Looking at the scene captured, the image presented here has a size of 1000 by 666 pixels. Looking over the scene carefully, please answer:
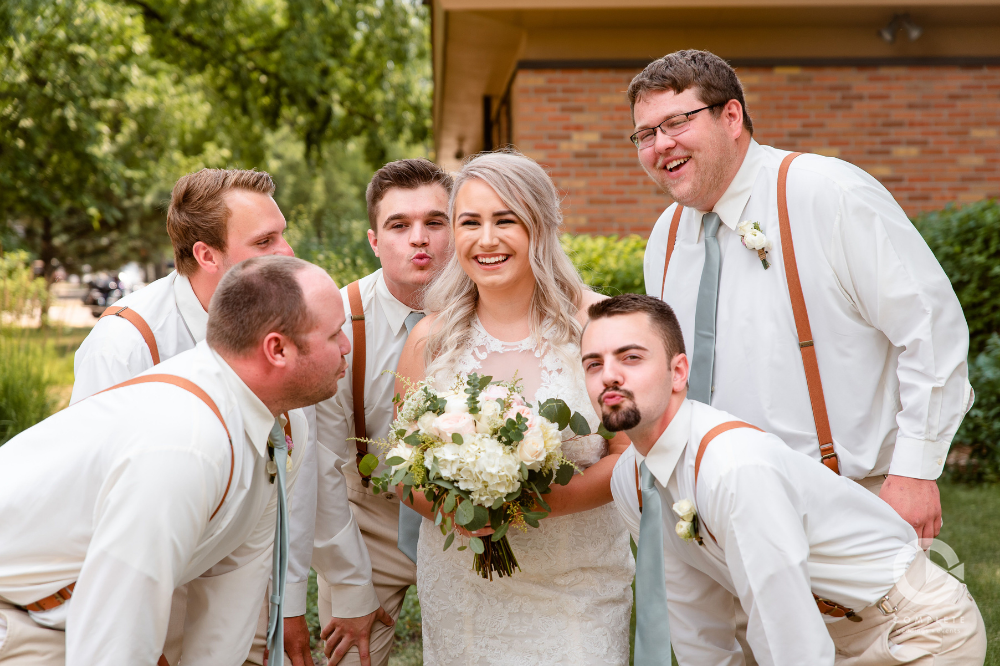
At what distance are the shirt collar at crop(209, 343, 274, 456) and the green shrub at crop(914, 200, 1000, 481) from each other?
716 centimetres

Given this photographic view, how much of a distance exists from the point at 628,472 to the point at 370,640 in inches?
68.0

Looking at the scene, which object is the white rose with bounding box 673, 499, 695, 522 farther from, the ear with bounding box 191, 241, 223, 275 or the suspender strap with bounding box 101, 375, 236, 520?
the ear with bounding box 191, 241, 223, 275

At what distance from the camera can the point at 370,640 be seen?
160 inches

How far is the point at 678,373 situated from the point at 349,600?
2017 mm

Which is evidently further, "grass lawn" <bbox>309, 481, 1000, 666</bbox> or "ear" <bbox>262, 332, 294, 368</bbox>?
"grass lawn" <bbox>309, 481, 1000, 666</bbox>

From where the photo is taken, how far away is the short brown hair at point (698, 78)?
347 cm

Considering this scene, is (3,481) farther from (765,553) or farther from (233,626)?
(765,553)

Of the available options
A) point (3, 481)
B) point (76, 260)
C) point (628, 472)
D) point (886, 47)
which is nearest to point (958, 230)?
point (886, 47)

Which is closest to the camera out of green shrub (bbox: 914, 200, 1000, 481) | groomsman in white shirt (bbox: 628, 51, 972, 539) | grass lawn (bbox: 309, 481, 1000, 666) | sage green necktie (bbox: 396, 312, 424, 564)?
groomsman in white shirt (bbox: 628, 51, 972, 539)

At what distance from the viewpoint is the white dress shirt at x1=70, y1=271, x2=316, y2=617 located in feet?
10.5

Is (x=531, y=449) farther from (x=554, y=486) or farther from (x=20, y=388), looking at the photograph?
(x=20, y=388)

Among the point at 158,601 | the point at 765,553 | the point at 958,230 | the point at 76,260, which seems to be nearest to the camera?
the point at 158,601

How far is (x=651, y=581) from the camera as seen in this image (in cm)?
293

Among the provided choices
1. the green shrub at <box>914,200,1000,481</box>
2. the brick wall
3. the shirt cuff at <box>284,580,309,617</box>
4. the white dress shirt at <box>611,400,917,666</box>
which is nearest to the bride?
the white dress shirt at <box>611,400,917,666</box>
